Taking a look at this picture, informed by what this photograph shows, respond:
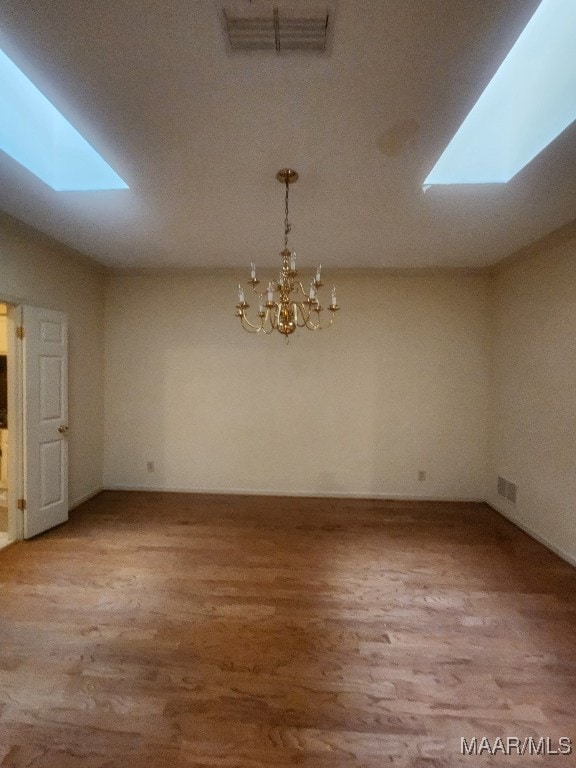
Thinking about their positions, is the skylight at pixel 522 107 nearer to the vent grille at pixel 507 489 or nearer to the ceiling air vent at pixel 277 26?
the ceiling air vent at pixel 277 26

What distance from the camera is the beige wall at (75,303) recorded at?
10.1 feet

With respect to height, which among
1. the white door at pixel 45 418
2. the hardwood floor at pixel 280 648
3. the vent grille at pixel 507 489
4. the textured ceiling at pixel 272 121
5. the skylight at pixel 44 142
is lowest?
the hardwood floor at pixel 280 648

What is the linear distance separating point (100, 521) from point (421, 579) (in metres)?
3.22

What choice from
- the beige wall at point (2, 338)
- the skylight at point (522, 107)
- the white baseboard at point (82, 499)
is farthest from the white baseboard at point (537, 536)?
the beige wall at point (2, 338)

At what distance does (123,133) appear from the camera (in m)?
1.81

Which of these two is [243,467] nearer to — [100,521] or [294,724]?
[100,521]

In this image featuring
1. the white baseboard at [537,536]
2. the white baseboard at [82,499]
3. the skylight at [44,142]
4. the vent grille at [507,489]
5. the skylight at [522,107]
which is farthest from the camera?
the white baseboard at [82,499]

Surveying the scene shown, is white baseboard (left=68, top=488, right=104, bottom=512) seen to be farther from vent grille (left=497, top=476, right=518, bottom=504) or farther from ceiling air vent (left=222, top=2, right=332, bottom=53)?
vent grille (left=497, top=476, right=518, bottom=504)

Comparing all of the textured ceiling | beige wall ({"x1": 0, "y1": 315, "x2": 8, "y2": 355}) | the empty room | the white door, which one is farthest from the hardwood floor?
the textured ceiling

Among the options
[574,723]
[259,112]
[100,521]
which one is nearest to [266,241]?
[259,112]

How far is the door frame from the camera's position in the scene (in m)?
3.09


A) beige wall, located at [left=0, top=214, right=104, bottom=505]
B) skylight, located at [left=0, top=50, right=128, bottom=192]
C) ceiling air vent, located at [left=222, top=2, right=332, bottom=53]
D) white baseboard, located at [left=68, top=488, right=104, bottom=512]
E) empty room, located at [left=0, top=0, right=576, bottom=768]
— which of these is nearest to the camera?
ceiling air vent, located at [left=222, top=2, right=332, bottom=53]

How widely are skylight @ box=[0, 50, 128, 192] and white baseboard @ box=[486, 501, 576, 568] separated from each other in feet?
15.2

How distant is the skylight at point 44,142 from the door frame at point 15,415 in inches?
51.1
